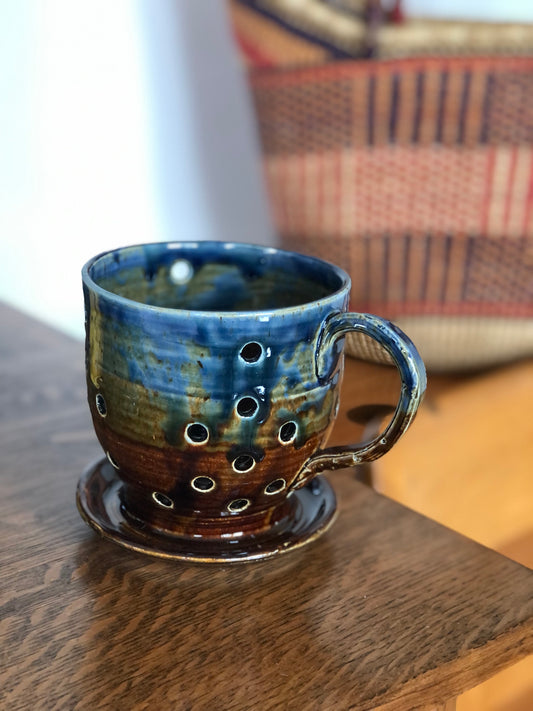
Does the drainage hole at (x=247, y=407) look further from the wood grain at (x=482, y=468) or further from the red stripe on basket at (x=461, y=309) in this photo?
the red stripe on basket at (x=461, y=309)

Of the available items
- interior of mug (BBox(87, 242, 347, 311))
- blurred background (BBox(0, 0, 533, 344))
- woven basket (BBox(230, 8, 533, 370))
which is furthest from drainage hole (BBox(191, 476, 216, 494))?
blurred background (BBox(0, 0, 533, 344))

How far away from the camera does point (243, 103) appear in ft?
3.97

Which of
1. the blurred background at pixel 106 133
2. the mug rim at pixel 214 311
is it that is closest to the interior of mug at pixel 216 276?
the mug rim at pixel 214 311

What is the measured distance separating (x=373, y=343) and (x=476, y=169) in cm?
52

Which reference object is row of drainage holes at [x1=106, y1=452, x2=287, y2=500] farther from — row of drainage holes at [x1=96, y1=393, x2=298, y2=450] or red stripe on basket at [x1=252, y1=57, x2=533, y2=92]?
red stripe on basket at [x1=252, y1=57, x2=533, y2=92]

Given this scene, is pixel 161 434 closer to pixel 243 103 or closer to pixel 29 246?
pixel 29 246

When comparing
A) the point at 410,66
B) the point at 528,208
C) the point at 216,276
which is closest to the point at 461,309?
the point at 528,208

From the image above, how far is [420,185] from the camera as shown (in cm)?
85

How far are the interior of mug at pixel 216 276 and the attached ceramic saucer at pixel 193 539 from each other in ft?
0.32

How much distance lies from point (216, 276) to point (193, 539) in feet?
0.46

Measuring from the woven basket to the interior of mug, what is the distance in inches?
17.8

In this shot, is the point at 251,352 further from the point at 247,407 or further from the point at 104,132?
the point at 104,132

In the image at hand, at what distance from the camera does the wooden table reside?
11.7 inches

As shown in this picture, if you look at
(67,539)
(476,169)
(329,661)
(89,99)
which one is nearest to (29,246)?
(89,99)
